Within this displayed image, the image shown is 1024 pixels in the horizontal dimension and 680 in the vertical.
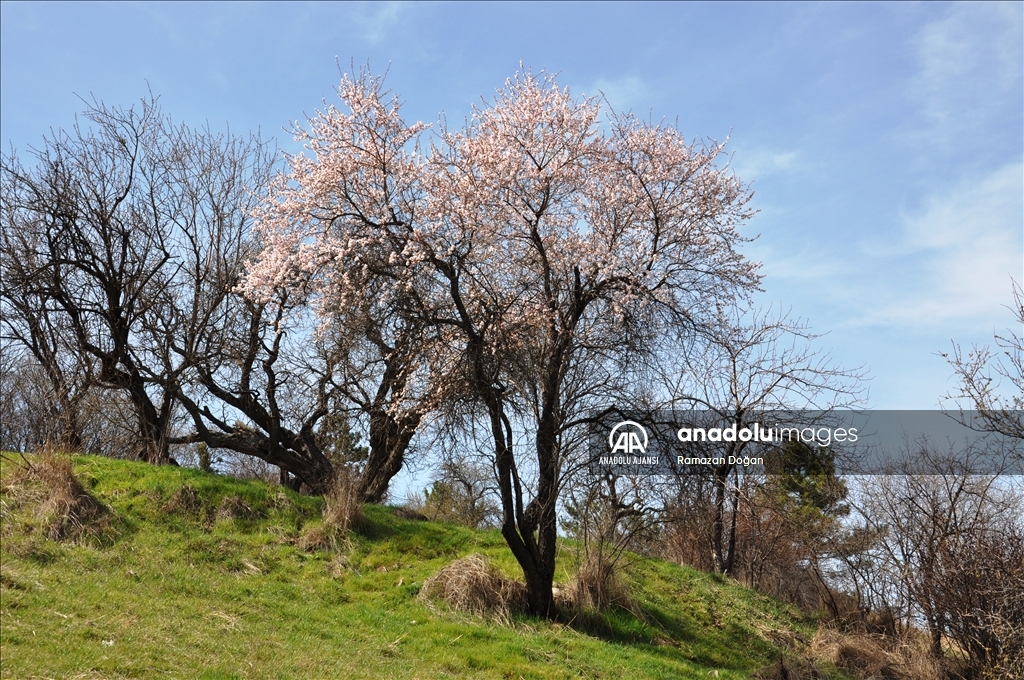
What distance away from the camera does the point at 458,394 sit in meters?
12.4

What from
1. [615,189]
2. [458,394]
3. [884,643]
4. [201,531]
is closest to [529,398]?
[458,394]

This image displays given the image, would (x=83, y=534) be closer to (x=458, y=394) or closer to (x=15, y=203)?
(x=458, y=394)

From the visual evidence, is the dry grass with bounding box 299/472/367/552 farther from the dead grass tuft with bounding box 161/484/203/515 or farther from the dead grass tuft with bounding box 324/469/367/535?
the dead grass tuft with bounding box 161/484/203/515

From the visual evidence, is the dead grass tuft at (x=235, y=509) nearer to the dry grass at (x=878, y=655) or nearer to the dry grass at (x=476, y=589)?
the dry grass at (x=476, y=589)

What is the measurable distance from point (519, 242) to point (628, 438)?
11.6ft

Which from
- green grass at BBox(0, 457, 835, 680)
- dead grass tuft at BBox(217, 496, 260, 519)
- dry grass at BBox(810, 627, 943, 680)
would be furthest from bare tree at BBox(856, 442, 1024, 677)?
dead grass tuft at BBox(217, 496, 260, 519)

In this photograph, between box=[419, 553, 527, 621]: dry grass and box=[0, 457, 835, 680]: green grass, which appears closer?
box=[0, 457, 835, 680]: green grass

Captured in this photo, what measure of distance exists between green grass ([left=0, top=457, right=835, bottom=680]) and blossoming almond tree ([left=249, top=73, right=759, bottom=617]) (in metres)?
1.91

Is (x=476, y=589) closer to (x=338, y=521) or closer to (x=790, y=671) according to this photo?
(x=338, y=521)

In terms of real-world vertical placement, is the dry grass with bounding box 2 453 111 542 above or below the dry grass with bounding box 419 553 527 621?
above

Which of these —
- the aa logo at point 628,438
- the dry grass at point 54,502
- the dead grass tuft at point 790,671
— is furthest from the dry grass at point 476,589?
the dry grass at point 54,502

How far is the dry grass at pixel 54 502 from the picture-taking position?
34.6ft

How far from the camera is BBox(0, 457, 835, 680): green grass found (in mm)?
7500

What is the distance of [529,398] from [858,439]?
7628 mm
